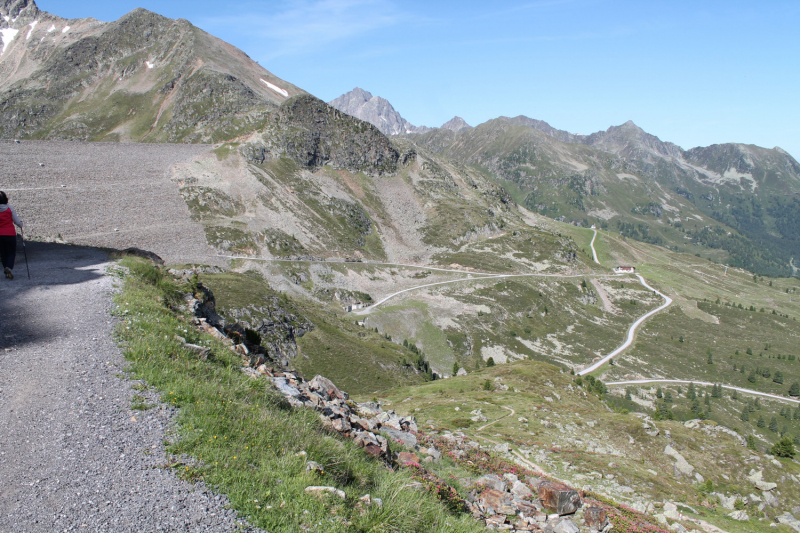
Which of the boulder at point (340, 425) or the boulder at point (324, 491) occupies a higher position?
the boulder at point (324, 491)

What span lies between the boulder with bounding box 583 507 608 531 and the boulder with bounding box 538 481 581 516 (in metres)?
0.46

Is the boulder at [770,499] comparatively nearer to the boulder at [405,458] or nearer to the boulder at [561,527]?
the boulder at [561,527]

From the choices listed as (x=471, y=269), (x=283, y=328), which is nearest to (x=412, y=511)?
(x=283, y=328)

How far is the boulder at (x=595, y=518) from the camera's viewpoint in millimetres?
17188

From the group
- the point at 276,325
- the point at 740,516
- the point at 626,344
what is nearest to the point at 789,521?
the point at 740,516

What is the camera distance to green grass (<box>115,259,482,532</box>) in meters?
8.56

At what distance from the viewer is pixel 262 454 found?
381 inches

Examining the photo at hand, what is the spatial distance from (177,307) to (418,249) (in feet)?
553

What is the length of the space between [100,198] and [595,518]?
148493 mm

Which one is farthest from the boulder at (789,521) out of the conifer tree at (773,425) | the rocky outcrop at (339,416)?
the conifer tree at (773,425)

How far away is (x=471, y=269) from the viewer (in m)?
179

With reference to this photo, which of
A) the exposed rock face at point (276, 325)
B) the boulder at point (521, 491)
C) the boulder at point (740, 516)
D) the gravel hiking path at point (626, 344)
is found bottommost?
the gravel hiking path at point (626, 344)

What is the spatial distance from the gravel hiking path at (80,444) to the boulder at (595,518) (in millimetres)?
15154

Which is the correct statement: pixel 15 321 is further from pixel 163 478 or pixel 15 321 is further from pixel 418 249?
pixel 418 249
